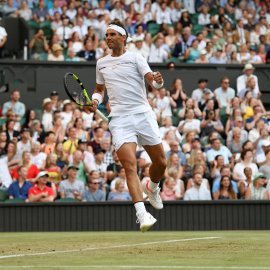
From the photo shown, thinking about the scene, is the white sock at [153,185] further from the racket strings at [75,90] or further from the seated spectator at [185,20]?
the seated spectator at [185,20]

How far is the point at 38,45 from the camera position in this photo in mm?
19266

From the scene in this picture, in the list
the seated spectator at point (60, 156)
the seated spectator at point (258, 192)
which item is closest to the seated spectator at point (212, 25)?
the seated spectator at point (258, 192)

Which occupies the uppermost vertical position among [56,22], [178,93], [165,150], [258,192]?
[56,22]

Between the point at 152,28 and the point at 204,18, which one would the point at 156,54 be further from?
the point at 204,18

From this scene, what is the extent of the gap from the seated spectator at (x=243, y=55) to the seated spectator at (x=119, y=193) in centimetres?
694

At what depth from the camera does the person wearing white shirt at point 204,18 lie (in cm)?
2148

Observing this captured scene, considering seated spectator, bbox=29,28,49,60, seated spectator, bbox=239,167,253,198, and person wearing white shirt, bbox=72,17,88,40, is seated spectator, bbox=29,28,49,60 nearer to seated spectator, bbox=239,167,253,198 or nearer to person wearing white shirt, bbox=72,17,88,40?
person wearing white shirt, bbox=72,17,88,40

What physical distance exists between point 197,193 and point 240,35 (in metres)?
7.66

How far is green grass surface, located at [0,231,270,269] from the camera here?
6.39 m

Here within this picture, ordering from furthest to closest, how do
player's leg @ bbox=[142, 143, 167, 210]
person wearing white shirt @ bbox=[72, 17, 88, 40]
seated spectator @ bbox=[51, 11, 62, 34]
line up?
seated spectator @ bbox=[51, 11, 62, 34], person wearing white shirt @ bbox=[72, 17, 88, 40], player's leg @ bbox=[142, 143, 167, 210]

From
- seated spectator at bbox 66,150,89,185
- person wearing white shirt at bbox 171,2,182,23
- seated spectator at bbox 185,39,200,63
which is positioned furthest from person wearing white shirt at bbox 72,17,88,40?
seated spectator at bbox 66,150,89,185

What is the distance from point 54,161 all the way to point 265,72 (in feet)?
24.3

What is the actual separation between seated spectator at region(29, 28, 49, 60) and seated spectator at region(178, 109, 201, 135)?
435cm

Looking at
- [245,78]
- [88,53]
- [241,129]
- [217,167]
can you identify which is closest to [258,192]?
[217,167]
